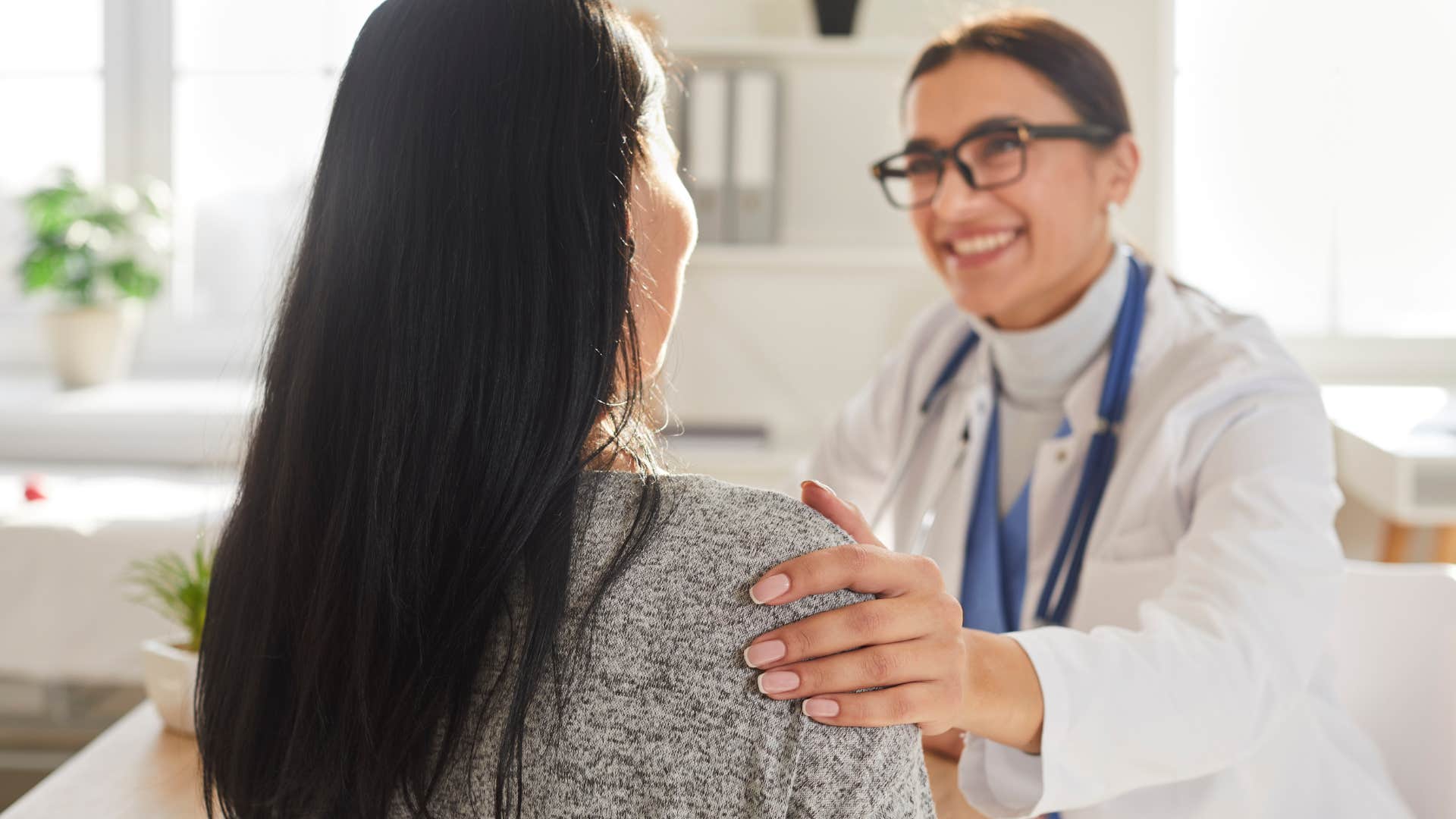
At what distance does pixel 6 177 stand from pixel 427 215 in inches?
118

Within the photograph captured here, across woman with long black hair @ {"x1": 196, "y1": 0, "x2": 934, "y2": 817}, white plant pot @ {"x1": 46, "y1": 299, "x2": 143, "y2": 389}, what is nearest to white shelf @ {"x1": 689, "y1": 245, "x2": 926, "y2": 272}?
white plant pot @ {"x1": 46, "y1": 299, "x2": 143, "y2": 389}

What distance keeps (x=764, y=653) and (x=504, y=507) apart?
169 mm

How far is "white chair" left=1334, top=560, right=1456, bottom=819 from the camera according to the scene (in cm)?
117

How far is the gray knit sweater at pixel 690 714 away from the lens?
2.04 ft

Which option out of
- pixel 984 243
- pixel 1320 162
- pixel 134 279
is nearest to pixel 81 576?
pixel 134 279

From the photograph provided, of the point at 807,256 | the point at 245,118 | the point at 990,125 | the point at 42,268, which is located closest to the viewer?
the point at 990,125

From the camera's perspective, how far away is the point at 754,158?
2465 mm

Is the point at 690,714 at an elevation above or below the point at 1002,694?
above

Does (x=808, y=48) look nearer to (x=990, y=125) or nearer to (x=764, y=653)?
(x=990, y=125)

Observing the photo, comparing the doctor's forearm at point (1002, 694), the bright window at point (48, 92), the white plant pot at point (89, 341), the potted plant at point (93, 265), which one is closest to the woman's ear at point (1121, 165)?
the doctor's forearm at point (1002, 694)

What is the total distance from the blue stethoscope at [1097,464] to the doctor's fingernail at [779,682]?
734 millimetres

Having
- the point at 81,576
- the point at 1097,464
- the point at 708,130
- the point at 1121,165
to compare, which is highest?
the point at 708,130

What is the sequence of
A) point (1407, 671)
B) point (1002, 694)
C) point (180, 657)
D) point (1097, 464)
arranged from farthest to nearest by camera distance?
point (1097, 464) < point (1407, 671) < point (180, 657) < point (1002, 694)

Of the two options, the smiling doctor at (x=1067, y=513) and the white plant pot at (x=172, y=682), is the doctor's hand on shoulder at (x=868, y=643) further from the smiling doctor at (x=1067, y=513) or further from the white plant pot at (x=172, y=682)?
the white plant pot at (x=172, y=682)
